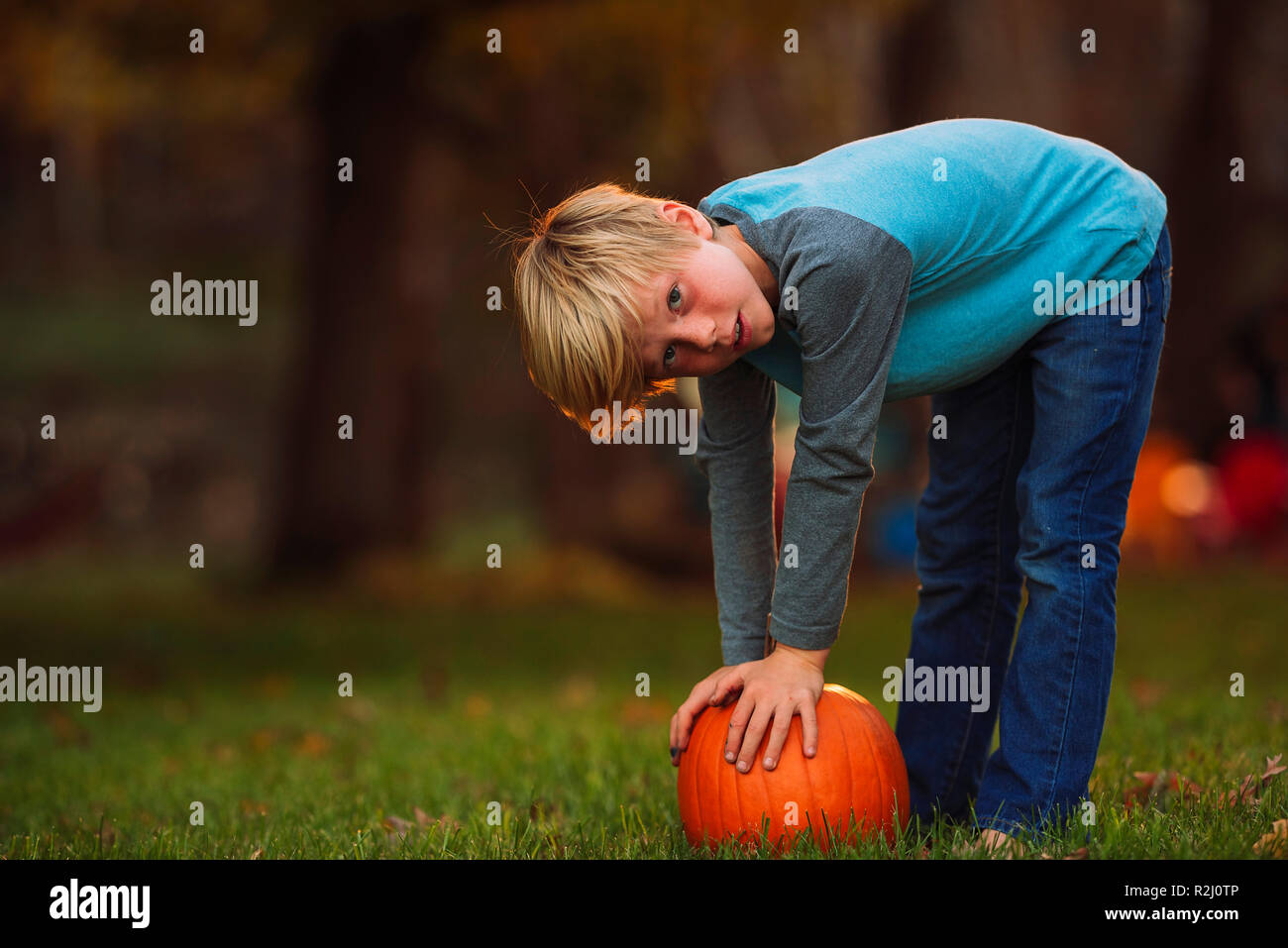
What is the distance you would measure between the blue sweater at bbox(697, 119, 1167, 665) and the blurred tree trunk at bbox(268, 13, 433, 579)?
7.86 m

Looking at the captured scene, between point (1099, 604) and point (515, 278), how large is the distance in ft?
4.65

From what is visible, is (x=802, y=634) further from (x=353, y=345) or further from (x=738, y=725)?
(x=353, y=345)

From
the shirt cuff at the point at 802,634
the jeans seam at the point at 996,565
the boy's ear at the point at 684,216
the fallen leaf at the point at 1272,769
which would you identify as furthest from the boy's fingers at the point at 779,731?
the fallen leaf at the point at 1272,769

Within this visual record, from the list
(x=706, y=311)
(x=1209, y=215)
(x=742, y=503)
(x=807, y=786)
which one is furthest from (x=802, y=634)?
(x=1209, y=215)

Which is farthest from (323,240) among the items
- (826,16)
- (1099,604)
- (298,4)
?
(1099,604)

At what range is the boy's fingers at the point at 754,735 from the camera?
2.80 metres

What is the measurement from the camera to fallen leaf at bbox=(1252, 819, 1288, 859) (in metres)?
2.51

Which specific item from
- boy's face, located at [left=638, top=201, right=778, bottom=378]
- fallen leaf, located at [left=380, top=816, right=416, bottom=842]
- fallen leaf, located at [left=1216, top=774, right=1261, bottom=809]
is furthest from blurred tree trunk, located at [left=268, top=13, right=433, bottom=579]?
fallen leaf, located at [left=1216, top=774, right=1261, bottom=809]

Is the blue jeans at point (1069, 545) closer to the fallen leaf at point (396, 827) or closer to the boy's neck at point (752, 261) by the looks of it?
the boy's neck at point (752, 261)

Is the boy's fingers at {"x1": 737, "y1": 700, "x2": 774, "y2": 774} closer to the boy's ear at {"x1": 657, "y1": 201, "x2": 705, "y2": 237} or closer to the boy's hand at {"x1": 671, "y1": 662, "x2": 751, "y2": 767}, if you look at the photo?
the boy's hand at {"x1": 671, "y1": 662, "x2": 751, "y2": 767}

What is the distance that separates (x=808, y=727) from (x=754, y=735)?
0.12m

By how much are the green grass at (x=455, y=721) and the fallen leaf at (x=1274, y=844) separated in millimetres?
33

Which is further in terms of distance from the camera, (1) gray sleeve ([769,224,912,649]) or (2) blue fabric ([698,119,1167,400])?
(2) blue fabric ([698,119,1167,400])

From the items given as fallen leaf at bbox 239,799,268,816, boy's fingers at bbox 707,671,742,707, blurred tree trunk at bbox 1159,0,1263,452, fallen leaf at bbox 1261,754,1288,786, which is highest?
blurred tree trunk at bbox 1159,0,1263,452
